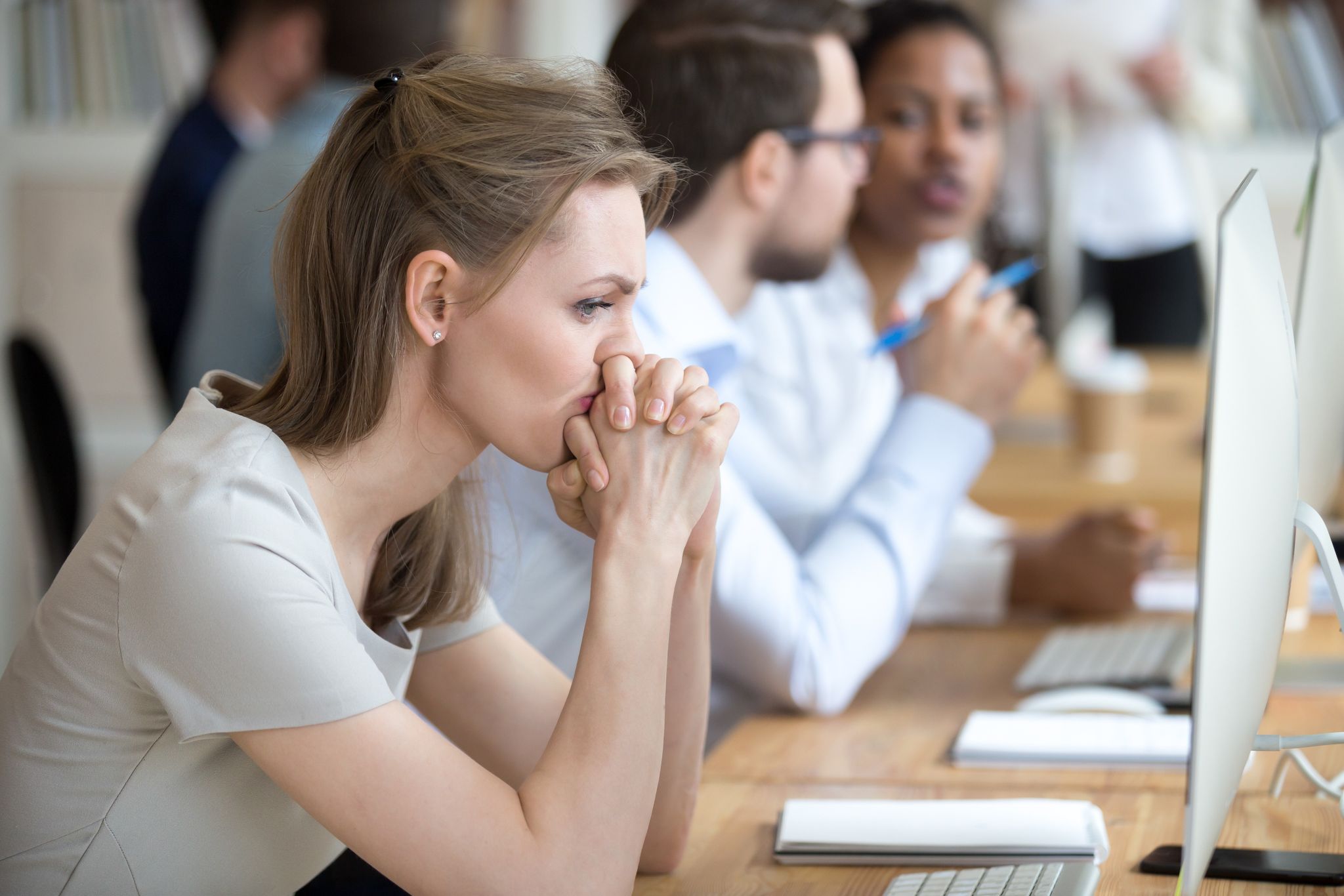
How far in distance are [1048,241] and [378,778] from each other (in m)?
3.42

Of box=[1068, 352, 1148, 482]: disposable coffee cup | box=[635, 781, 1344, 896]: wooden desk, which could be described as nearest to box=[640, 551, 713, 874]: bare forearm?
box=[635, 781, 1344, 896]: wooden desk

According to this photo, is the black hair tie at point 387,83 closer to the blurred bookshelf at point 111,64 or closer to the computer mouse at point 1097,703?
the computer mouse at point 1097,703

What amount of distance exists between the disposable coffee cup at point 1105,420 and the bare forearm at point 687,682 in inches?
65.3

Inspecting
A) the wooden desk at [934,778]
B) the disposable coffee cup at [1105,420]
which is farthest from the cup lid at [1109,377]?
the wooden desk at [934,778]

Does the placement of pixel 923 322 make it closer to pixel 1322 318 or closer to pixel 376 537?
pixel 1322 318

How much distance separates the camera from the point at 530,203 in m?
0.85

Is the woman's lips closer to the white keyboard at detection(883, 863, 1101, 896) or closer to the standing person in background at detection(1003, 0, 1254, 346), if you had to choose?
the white keyboard at detection(883, 863, 1101, 896)

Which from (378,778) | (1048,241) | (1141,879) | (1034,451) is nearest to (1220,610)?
(1141,879)

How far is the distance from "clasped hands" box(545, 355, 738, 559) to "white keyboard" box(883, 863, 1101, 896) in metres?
0.27

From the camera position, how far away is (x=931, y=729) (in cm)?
130

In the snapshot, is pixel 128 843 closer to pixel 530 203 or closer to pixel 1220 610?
pixel 530 203

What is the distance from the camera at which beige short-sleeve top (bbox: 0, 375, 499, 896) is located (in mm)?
769

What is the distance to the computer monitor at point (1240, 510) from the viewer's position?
2.08 ft

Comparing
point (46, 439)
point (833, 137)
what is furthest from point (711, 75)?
point (46, 439)
